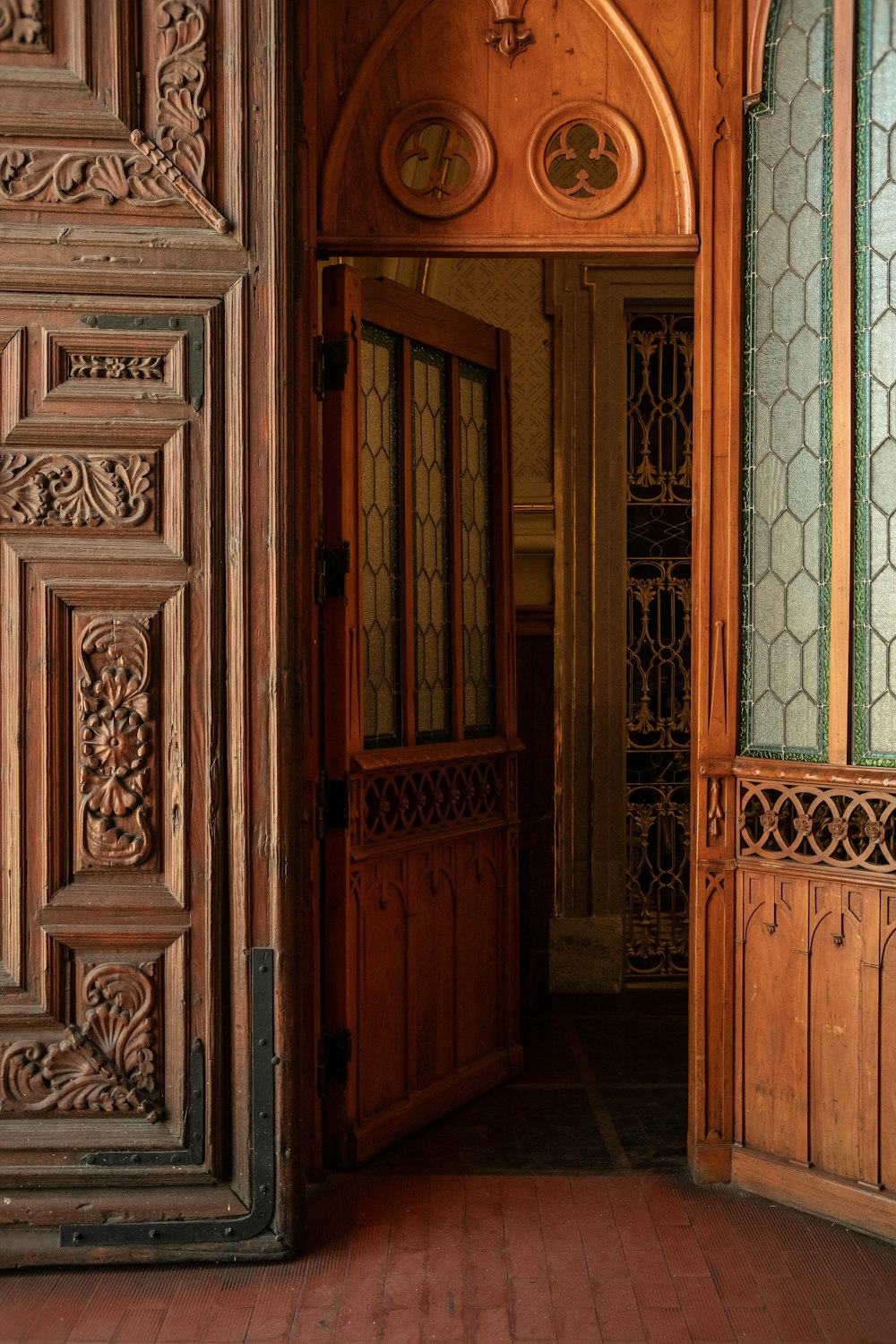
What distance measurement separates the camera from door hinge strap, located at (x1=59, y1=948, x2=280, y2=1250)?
120 inches

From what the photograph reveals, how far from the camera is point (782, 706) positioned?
343 centimetres

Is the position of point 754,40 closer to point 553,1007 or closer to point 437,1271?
point 437,1271

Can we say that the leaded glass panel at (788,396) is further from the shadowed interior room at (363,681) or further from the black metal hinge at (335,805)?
the black metal hinge at (335,805)

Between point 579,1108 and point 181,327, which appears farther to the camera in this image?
point 579,1108

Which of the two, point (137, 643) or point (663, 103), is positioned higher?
point (663, 103)

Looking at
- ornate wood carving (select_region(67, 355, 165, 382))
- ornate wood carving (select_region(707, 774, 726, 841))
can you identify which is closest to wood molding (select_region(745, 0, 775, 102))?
ornate wood carving (select_region(67, 355, 165, 382))

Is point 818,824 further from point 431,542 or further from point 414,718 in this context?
point 431,542

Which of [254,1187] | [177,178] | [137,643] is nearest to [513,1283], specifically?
[254,1187]

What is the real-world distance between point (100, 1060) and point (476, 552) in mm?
2159

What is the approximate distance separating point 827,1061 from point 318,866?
148 centimetres

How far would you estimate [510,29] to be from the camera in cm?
351

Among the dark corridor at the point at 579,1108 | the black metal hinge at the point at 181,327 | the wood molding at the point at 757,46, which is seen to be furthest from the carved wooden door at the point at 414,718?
the wood molding at the point at 757,46

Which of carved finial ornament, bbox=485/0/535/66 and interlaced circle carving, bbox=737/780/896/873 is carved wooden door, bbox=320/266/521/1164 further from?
interlaced circle carving, bbox=737/780/896/873

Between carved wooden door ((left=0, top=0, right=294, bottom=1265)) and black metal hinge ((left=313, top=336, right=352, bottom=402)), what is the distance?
490 millimetres
